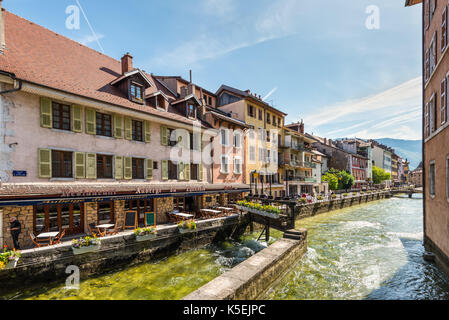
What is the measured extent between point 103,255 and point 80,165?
5.20 metres

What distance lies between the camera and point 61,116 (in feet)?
40.4

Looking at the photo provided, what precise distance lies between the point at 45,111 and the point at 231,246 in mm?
12634

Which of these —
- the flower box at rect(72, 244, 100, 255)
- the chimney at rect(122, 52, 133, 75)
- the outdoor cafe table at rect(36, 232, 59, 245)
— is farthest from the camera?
the chimney at rect(122, 52, 133, 75)

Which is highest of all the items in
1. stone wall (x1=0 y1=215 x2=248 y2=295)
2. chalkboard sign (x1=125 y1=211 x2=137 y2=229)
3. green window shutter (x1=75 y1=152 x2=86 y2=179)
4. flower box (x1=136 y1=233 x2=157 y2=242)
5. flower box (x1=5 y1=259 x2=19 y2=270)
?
A: green window shutter (x1=75 y1=152 x2=86 y2=179)

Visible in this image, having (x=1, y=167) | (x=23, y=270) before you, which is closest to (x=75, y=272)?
(x=23, y=270)

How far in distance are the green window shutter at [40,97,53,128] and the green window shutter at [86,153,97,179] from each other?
7.72 ft

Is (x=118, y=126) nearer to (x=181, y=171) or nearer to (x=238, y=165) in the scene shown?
(x=181, y=171)

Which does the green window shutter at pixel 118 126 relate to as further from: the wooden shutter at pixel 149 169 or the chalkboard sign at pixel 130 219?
the chalkboard sign at pixel 130 219

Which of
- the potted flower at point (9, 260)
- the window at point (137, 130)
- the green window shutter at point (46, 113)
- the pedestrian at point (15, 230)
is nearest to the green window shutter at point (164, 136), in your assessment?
the window at point (137, 130)

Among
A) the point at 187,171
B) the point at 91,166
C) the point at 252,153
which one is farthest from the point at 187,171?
the point at 252,153

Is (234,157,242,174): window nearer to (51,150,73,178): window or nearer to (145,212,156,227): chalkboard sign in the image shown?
(145,212,156,227): chalkboard sign

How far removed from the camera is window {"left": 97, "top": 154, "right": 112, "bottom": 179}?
1370 centimetres

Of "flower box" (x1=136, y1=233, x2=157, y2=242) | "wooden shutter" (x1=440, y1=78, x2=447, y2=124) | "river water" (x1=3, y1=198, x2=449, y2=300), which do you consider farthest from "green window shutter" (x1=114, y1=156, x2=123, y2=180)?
"wooden shutter" (x1=440, y1=78, x2=447, y2=124)

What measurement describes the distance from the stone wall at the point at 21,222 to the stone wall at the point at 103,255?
7.56ft
